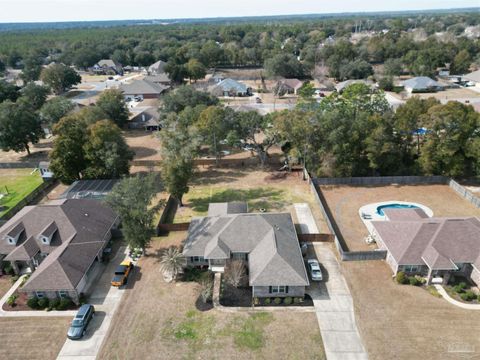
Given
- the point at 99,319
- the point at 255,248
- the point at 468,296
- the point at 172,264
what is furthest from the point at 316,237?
the point at 99,319

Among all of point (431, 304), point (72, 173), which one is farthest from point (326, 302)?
point (72, 173)

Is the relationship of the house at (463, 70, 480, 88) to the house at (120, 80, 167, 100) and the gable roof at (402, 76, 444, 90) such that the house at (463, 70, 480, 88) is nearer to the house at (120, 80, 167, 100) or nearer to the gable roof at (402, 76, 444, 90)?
the gable roof at (402, 76, 444, 90)

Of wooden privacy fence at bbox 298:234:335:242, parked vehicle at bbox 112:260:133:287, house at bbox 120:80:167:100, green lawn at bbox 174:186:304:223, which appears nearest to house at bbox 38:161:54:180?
green lawn at bbox 174:186:304:223

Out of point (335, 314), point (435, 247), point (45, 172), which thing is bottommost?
point (335, 314)

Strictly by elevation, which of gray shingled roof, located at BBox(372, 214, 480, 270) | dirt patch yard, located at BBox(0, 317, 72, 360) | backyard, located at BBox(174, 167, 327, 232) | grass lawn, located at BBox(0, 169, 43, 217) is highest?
gray shingled roof, located at BBox(372, 214, 480, 270)

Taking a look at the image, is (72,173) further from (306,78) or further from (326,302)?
(306,78)

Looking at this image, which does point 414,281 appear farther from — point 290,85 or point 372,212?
point 290,85

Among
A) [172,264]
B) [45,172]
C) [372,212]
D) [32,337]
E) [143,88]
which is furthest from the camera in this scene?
[143,88]
